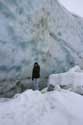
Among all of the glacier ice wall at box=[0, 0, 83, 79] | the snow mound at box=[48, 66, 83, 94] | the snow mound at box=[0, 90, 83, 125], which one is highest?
the glacier ice wall at box=[0, 0, 83, 79]

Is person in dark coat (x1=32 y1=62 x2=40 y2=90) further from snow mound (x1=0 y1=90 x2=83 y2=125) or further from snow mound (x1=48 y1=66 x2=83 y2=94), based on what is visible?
snow mound (x1=0 y1=90 x2=83 y2=125)

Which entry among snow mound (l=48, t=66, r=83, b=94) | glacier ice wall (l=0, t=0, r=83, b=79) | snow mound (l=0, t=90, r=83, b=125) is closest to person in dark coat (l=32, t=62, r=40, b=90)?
glacier ice wall (l=0, t=0, r=83, b=79)

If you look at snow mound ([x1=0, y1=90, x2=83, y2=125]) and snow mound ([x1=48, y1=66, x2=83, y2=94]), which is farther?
snow mound ([x1=48, y1=66, x2=83, y2=94])

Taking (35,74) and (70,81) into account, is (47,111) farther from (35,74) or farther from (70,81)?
(70,81)

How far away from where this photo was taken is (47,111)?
3.46 m

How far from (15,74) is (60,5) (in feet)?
13.2

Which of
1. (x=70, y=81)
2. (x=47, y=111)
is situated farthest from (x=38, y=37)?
(x=47, y=111)

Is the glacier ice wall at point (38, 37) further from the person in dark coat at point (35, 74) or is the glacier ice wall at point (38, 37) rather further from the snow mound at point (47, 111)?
the snow mound at point (47, 111)

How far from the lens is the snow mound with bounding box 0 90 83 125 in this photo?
10.0 ft

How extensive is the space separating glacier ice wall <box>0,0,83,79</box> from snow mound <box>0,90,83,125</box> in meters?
3.24

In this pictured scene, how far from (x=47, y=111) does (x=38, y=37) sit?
5384 millimetres

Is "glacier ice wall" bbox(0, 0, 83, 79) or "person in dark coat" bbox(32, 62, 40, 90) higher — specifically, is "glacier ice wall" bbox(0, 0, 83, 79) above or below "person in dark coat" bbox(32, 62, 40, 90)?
above

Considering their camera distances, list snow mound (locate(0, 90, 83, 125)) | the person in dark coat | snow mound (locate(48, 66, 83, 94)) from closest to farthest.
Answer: snow mound (locate(0, 90, 83, 125)) < snow mound (locate(48, 66, 83, 94)) < the person in dark coat

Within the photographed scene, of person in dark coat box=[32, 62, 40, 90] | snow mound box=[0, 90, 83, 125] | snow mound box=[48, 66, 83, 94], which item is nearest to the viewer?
snow mound box=[0, 90, 83, 125]
